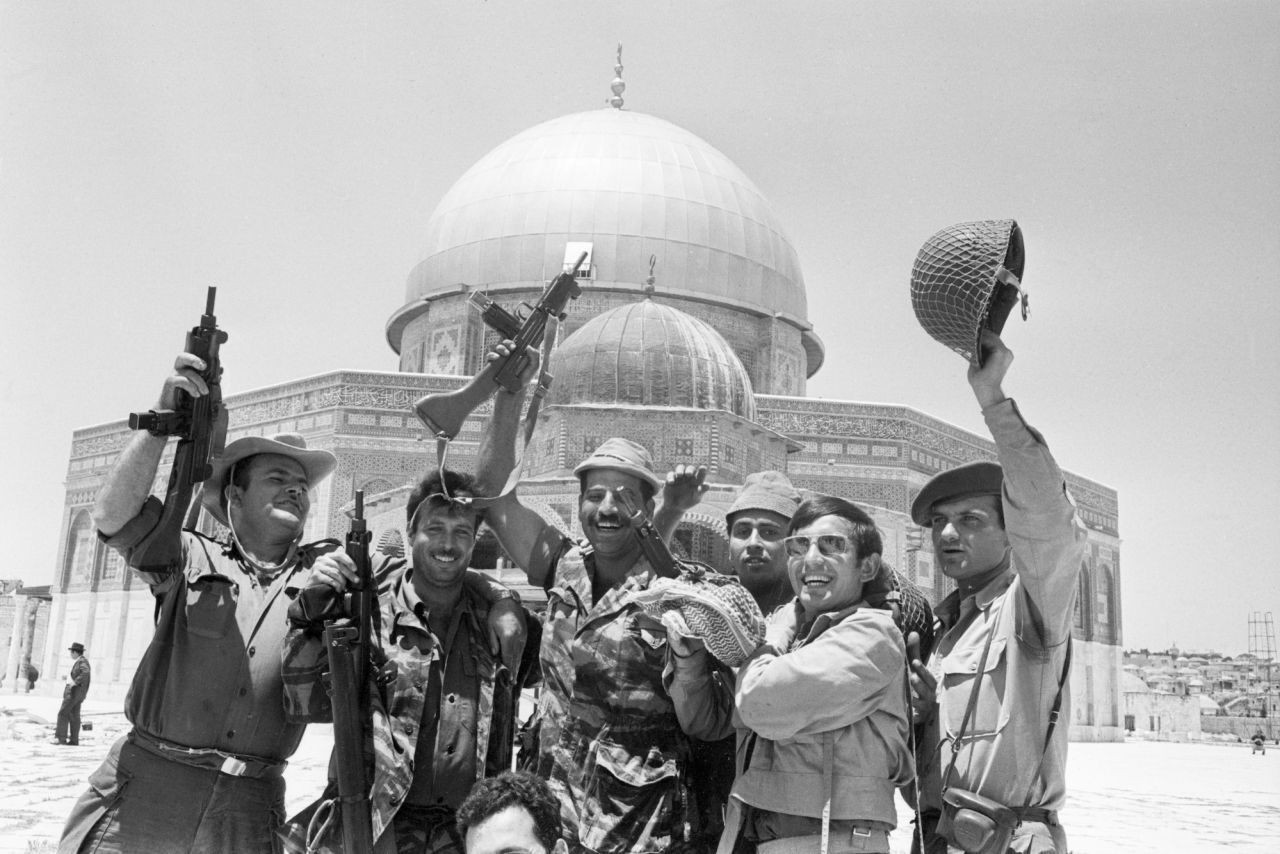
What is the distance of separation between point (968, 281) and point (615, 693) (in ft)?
4.52

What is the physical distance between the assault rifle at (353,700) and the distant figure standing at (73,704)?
1128cm

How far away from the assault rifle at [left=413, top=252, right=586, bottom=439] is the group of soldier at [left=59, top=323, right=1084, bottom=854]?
0.33m

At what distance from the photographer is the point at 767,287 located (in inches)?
1113

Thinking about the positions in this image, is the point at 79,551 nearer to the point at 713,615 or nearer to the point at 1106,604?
the point at 1106,604

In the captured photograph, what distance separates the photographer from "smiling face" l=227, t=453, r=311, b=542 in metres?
3.52

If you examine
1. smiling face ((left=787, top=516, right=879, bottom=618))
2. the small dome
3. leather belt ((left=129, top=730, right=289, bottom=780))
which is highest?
the small dome

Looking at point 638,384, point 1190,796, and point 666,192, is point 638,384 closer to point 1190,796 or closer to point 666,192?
point 1190,796

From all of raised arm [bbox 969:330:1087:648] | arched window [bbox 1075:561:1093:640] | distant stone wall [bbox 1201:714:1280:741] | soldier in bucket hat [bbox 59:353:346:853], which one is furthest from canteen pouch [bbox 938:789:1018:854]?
distant stone wall [bbox 1201:714:1280:741]

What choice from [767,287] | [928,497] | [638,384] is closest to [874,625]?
[928,497]

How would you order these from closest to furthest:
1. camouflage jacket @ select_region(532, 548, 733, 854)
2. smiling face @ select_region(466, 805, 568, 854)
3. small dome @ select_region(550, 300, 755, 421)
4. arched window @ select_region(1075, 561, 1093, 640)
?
smiling face @ select_region(466, 805, 568, 854) → camouflage jacket @ select_region(532, 548, 733, 854) → small dome @ select_region(550, 300, 755, 421) → arched window @ select_region(1075, 561, 1093, 640)

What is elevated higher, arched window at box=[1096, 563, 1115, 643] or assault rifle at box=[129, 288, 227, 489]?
arched window at box=[1096, 563, 1115, 643]

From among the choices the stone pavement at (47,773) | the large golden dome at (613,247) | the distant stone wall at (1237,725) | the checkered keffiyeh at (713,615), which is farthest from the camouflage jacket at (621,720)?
the distant stone wall at (1237,725)

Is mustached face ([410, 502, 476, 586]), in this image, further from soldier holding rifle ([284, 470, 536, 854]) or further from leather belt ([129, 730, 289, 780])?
leather belt ([129, 730, 289, 780])

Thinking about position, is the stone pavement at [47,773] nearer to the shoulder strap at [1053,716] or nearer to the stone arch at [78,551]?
the shoulder strap at [1053,716]
